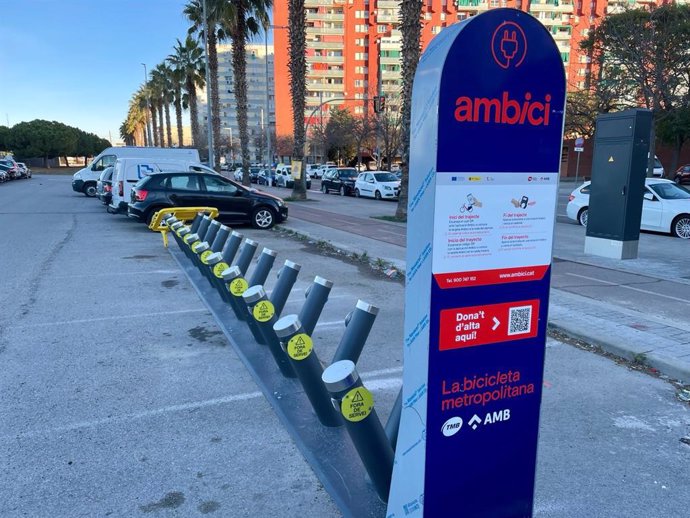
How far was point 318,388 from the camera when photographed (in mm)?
3523

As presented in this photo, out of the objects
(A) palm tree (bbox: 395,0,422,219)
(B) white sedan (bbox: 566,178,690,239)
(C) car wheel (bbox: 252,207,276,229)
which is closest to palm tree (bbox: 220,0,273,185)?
(A) palm tree (bbox: 395,0,422,219)

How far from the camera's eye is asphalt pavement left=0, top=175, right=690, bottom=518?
2918mm

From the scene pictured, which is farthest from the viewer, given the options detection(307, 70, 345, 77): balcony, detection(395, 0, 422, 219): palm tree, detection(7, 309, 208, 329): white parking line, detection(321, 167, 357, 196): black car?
detection(307, 70, 345, 77): balcony

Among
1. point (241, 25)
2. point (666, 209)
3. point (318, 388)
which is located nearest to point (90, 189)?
point (241, 25)

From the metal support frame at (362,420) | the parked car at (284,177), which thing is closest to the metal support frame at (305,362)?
the metal support frame at (362,420)

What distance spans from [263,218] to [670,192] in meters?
11.1

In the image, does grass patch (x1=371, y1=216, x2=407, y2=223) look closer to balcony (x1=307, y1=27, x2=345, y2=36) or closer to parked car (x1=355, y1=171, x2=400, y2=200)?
parked car (x1=355, y1=171, x2=400, y2=200)

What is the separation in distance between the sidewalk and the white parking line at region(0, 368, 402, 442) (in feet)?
7.55

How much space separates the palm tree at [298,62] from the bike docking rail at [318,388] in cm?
1940

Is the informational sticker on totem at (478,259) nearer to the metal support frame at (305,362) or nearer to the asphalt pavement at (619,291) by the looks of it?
the metal support frame at (305,362)

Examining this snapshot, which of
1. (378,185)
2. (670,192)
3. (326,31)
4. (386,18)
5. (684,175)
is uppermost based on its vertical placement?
(386,18)

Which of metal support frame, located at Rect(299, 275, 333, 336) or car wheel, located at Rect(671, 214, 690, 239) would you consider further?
car wheel, located at Rect(671, 214, 690, 239)

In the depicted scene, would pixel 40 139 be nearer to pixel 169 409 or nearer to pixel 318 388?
pixel 169 409

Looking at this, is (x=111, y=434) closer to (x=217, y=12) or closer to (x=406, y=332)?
(x=406, y=332)
